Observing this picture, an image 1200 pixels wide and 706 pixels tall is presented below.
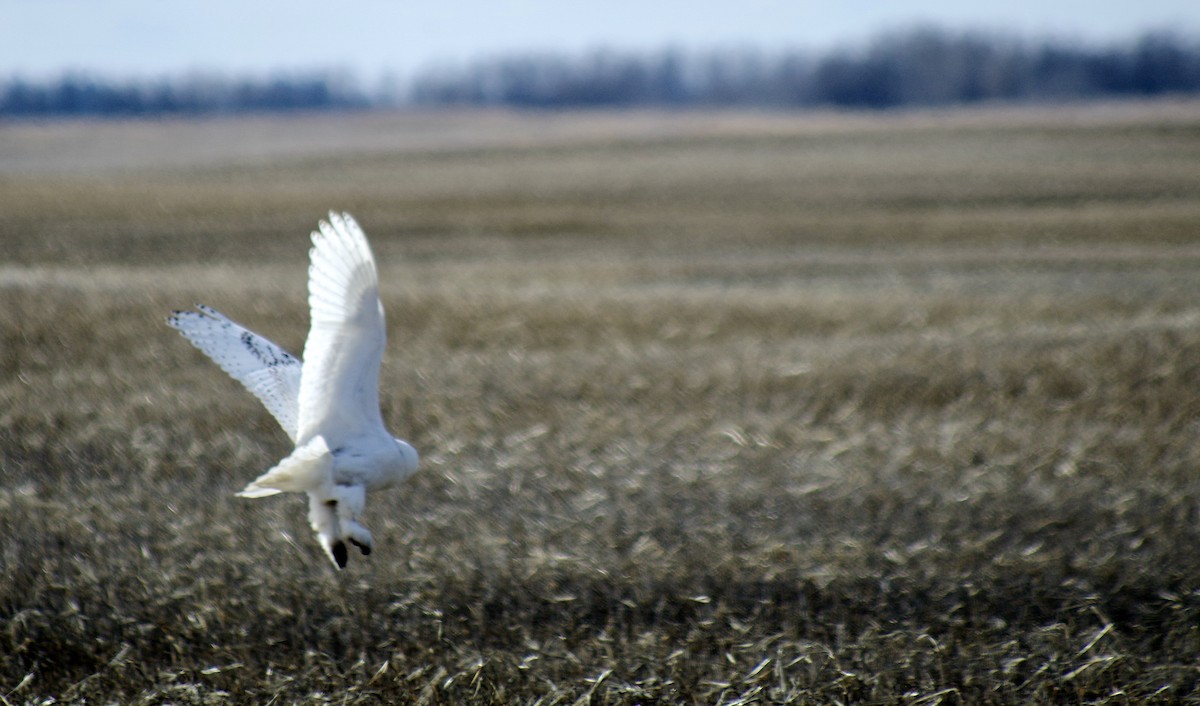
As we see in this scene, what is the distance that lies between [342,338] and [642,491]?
143 inches

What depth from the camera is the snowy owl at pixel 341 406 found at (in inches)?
190

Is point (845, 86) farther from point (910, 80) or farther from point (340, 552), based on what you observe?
point (340, 552)

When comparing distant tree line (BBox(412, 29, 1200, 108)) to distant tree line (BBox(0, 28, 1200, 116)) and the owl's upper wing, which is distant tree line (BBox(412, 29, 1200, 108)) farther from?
the owl's upper wing

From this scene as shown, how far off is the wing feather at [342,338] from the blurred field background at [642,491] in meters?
1.58

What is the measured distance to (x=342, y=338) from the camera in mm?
5027

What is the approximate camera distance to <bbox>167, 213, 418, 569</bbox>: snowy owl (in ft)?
15.9

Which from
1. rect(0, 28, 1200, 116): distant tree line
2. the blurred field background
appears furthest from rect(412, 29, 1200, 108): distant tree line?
the blurred field background

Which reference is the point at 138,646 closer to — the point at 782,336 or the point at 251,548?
the point at 251,548

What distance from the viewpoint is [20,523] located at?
285 inches

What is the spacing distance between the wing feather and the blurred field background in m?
1.58

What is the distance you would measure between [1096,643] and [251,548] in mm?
4804

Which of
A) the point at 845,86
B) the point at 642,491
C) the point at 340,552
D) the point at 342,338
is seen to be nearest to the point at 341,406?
the point at 342,338

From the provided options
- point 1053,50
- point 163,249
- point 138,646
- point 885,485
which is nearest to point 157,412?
point 138,646

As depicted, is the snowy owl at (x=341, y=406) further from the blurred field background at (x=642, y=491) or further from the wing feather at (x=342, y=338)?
the blurred field background at (x=642, y=491)
